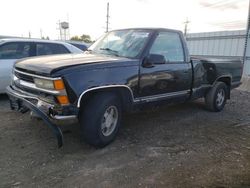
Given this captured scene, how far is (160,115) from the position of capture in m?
5.82

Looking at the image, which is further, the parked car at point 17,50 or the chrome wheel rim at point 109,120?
the parked car at point 17,50

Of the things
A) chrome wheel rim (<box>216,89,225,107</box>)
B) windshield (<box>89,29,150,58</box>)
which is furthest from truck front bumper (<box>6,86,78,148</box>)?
chrome wheel rim (<box>216,89,225,107</box>)

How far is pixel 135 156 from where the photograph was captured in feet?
12.1

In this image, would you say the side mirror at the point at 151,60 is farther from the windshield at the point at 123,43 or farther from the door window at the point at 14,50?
the door window at the point at 14,50

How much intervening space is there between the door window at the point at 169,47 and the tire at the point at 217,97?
5.21ft

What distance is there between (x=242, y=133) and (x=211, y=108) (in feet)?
4.69

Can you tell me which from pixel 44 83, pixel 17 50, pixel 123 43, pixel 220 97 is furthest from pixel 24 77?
pixel 220 97

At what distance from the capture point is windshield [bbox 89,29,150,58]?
434 cm

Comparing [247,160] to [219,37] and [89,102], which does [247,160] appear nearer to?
[89,102]

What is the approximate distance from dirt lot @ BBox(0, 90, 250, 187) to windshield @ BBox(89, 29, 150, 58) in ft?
4.86

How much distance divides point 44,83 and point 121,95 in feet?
4.03

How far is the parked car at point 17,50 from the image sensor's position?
20.6ft

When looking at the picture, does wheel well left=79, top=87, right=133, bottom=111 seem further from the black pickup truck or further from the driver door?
the driver door

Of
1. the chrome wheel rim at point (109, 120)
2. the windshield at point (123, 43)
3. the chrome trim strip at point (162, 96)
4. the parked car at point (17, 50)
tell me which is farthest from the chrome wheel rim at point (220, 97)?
the parked car at point (17, 50)
